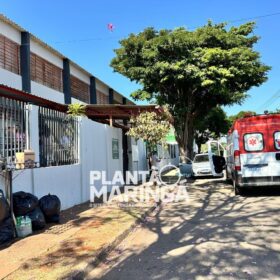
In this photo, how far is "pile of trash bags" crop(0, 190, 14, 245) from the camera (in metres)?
6.76

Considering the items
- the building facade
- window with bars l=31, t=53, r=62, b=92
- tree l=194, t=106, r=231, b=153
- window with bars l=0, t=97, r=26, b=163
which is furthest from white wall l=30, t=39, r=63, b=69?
tree l=194, t=106, r=231, b=153

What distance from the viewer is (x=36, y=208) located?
26.3ft

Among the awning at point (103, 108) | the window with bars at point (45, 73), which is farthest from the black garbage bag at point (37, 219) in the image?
the window with bars at point (45, 73)

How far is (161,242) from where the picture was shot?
23.6 ft

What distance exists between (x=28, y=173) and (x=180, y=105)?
16599 mm

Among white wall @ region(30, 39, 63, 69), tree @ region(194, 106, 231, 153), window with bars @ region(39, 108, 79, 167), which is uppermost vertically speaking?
white wall @ region(30, 39, 63, 69)

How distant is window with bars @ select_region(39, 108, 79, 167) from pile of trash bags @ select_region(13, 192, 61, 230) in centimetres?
161

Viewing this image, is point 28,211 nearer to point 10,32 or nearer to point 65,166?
point 65,166

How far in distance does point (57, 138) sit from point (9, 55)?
7910 mm

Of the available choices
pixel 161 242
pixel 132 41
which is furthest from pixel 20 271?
pixel 132 41

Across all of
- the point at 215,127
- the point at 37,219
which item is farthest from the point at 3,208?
the point at 215,127

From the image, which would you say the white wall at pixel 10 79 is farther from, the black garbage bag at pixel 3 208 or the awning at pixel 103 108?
the black garbage bag at pixel 3 208

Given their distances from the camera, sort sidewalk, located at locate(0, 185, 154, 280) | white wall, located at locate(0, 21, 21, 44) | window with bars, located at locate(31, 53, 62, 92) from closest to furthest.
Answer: sidewalk, located at locate(0, 185, 154, 280), white wall, located at locate(0, 21, 21, 44), window with bars, located at locate(31, 53, 62, 92)

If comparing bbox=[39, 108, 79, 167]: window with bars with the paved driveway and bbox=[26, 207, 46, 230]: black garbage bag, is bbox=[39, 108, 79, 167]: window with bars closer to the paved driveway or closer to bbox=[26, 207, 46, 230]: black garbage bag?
bbox=[26, 207, 46, 230]: black garbage bag
